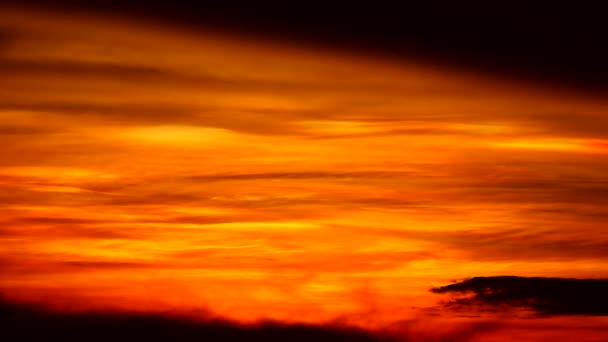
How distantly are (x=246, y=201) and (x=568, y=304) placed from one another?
2.55m

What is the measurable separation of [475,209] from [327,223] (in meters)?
1.14

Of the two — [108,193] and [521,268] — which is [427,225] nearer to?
[521,268]

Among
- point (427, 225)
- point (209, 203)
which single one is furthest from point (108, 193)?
point (427, 225)

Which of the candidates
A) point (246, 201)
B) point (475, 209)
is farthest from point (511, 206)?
point (246, 201)

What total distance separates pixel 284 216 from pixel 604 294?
96.5 inches

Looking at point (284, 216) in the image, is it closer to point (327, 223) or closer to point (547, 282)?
point (327, 223)

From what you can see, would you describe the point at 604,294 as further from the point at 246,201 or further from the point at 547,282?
the point at 246,201

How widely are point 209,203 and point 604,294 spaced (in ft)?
9.99

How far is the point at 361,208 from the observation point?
84.0ft

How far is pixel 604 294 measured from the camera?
25.2 metres

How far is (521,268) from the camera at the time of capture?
2523 centimetres

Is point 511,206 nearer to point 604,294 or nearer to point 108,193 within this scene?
point 604,294

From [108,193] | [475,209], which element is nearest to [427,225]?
[475,209]

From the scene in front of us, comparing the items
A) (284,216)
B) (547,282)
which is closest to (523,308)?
(547,282)
